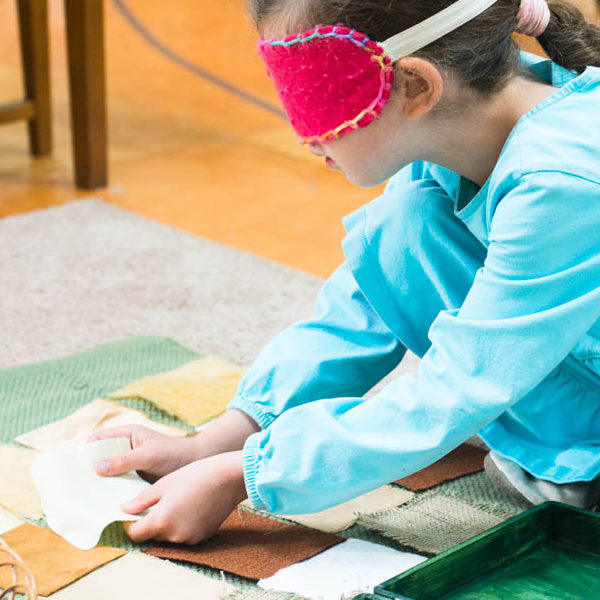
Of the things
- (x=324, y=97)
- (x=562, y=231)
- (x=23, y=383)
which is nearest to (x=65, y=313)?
(x=23, y=383)

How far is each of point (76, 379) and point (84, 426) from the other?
134 mm

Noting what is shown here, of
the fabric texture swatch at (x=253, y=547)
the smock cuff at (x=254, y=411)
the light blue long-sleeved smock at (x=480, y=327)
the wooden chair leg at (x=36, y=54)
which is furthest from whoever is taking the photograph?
the wooden chair leg at (x=36, y=54)

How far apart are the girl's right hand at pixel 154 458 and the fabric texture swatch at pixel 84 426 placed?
0.10 meters

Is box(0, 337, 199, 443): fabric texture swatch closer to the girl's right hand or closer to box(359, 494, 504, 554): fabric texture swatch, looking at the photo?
the girl's right hand

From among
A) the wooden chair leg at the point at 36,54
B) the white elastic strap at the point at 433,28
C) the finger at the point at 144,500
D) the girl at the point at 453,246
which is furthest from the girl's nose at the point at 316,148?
the wooden chair leg at the point at 36,54

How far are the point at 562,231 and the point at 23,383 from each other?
0.69 meters

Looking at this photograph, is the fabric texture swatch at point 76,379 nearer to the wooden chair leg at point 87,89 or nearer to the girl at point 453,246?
the girl at point 453,246

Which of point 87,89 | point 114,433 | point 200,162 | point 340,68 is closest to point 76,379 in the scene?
point 114,433

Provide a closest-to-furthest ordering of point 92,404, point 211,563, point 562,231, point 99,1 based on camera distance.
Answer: point 562,231 → point 211,563 → point 92,404 → point 99,1

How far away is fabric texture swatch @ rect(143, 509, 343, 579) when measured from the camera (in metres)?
0.86

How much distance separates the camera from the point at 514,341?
76 centimetres

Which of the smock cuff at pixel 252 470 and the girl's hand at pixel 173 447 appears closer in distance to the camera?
the smock cuff at pixel 252 470

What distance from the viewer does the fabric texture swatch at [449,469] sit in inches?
39.9

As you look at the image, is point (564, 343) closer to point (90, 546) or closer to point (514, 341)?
point (514, 341)
